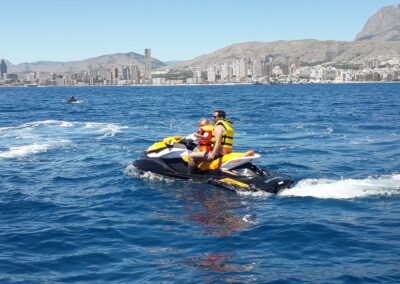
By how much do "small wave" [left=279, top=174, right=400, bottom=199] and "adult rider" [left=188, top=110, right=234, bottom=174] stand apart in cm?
207

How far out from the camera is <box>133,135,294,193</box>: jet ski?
44.2 ft

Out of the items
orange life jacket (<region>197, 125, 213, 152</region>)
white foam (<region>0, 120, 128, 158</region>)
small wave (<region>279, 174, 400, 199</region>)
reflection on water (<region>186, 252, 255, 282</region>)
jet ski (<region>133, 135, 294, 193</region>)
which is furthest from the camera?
white foam (<region>0, 120, 128, 158</region>)

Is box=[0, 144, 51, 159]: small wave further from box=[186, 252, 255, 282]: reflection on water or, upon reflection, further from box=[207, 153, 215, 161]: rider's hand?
box=[186, 252, 255, 282]: reflection on water

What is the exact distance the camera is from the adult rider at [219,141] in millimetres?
14011

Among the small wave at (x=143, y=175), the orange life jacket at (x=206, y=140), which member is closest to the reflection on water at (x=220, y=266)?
the orange life jacket at (x=206, y=140)

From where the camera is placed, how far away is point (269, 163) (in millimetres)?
18156

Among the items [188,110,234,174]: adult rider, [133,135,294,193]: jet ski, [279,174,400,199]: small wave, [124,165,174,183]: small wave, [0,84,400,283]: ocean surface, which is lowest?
[0,84,400,283]: ocean surface

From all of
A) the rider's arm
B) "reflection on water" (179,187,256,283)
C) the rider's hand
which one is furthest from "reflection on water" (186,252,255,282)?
the rider's hand

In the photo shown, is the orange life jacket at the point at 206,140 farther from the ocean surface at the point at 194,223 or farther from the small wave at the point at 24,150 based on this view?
the small wave at the point at 24,150

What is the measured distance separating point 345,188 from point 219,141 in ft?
11.2

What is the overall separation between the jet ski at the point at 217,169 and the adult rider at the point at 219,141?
0.20 m

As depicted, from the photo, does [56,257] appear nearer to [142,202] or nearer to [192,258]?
[192,258]

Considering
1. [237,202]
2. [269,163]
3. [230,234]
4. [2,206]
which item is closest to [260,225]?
[230,234]

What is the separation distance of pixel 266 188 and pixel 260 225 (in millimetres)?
2681
